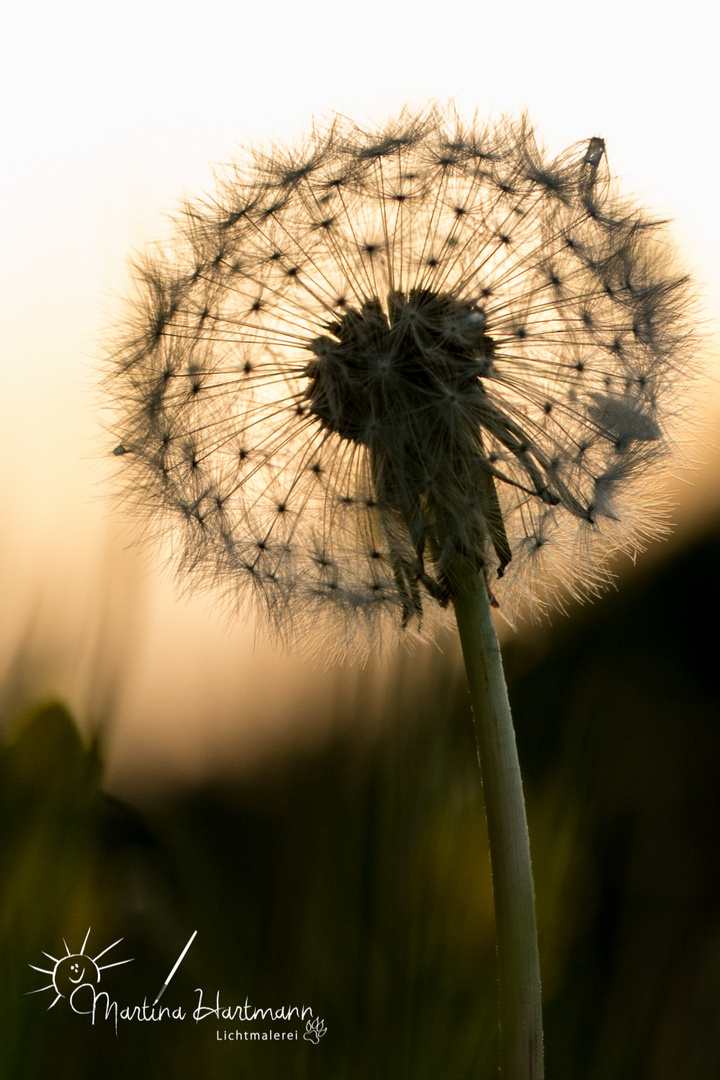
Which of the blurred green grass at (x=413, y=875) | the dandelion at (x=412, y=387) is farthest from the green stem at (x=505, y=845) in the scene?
the blurred green grass at (x=413, y=875)

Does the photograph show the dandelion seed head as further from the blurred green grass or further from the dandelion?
the blurred green grass

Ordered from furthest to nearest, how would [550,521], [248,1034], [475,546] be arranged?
[248,1034]
[550,521]
[475,546]

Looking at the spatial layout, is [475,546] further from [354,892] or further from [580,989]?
[580,989]

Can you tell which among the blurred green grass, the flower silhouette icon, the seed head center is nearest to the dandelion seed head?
the seed head center

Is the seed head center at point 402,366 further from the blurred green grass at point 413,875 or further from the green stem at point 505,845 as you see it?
the blurred green grass at point 413,875

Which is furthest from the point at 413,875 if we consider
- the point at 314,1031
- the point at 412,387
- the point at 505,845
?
the point at 412,387

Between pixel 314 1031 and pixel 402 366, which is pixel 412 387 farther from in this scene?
pixel 314 1031

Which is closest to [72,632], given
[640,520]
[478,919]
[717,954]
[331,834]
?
[331,834]
